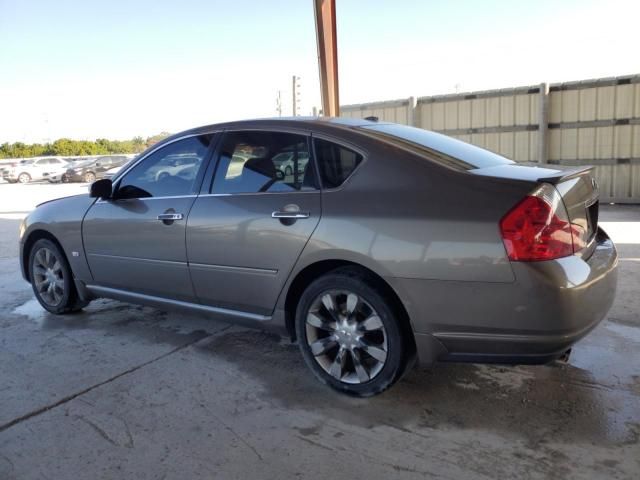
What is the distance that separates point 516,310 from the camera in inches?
105

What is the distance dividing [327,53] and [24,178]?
2765 cm

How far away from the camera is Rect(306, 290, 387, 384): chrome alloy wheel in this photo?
3.13 metres

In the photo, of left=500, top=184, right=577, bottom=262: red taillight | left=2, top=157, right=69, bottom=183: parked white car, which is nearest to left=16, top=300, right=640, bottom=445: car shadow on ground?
left=500, top=184, right=577, bottom=262: red taillight

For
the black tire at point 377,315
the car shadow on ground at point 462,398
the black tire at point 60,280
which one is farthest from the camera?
the black tire at point 60,280

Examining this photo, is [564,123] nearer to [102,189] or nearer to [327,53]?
[327,53]

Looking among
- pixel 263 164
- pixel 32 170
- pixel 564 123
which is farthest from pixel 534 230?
pixel 32 170

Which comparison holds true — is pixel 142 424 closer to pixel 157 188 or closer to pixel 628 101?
pixel 157 188

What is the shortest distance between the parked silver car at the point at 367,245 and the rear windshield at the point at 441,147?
18 mm

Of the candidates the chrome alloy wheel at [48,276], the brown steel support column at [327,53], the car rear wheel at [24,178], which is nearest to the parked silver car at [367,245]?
the chrome alloy wheel at [48,276]

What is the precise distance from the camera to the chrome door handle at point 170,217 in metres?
3.87

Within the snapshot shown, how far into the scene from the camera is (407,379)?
350 centimetres

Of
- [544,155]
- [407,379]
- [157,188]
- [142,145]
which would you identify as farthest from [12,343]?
[142,145]

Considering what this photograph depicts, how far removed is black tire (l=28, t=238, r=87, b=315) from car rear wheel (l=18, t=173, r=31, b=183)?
101 ft

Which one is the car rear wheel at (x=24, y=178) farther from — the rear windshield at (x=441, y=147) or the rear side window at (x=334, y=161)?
the rear side window at (x=334, y=161)
